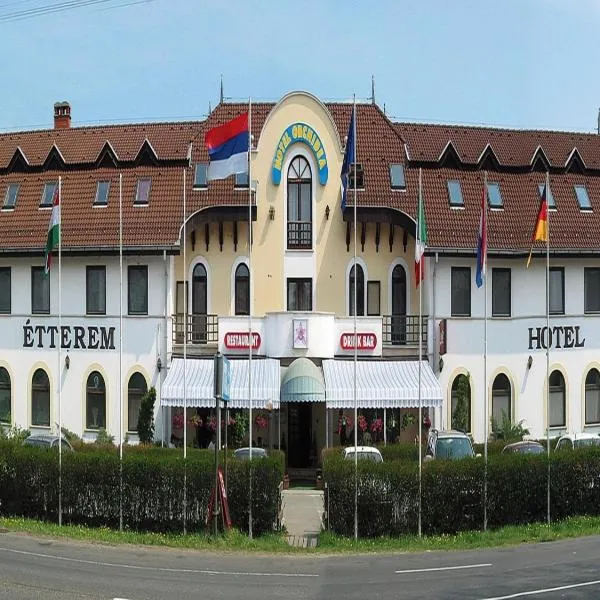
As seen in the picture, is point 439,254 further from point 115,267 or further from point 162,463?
point 162,463

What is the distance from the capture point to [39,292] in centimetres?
3825

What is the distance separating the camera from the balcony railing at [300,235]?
123 feet

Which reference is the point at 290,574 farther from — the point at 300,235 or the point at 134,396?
the point at 300,235

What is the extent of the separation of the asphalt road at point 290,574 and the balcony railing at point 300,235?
16702 millimetres

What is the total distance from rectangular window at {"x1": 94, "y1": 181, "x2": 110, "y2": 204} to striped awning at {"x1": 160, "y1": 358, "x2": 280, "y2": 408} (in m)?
6.96

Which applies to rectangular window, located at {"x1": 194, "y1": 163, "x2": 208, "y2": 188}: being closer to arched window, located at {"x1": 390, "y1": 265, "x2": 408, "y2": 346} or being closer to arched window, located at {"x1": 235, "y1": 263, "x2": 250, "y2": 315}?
arched window, located at {"x1": 235, "y1": 263, "x2": 250, "y2": 315}

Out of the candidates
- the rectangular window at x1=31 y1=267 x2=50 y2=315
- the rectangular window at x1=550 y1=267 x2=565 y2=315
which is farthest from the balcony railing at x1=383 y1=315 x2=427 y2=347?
the rectangular window at x1=31 y1=267 x2=50 y2=315

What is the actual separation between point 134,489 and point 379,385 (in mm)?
12002

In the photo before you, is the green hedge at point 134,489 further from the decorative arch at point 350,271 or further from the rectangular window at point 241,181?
the rectangular window at point 241,181

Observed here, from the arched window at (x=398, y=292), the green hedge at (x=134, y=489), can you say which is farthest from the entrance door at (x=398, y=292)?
the green hedge at (x=134, y=489)

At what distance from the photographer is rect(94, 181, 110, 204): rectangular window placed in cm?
3800

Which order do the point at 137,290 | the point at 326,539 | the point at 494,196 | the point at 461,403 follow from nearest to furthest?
the point at 326,539 < the point at 461,403 < the point at 137,290 < the point at 494,196

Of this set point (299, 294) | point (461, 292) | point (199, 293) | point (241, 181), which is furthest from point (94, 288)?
point (461, 292)

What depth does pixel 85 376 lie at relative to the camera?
3728 centimetres
